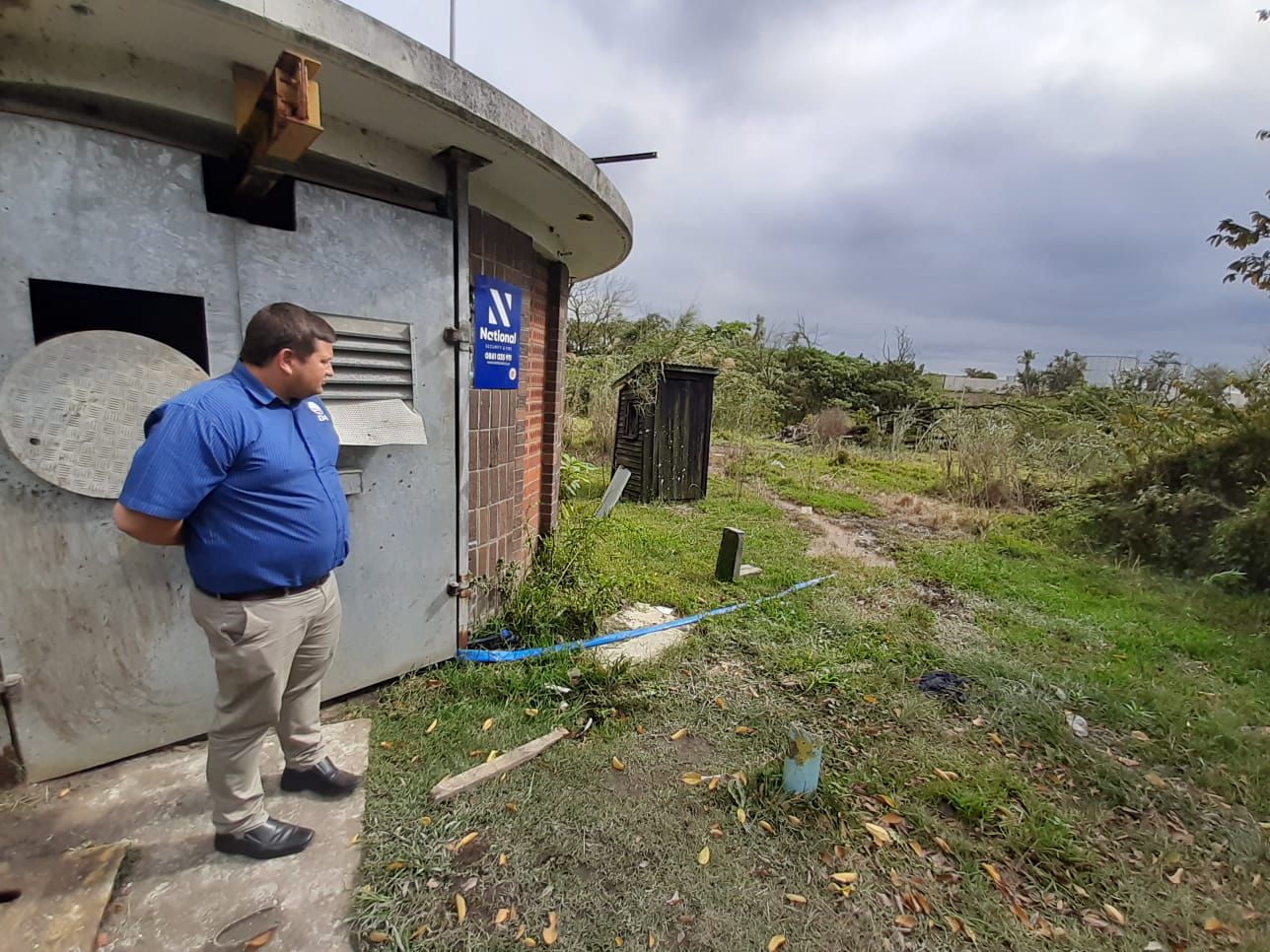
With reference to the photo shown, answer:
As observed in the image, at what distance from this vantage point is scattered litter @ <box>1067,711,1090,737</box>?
325 centimetres

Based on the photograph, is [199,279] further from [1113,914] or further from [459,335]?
[1113,914]

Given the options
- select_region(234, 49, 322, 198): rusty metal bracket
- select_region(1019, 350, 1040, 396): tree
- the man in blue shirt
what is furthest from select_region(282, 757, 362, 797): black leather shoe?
select_region(1019, 350, 1040, 396): tree

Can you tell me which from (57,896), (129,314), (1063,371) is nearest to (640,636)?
(57,896)

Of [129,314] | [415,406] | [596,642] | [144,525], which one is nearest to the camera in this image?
[144,525]

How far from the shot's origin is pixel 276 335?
74.0 inches

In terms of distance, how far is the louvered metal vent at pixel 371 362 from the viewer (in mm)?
2742

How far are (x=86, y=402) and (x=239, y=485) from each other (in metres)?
0.91

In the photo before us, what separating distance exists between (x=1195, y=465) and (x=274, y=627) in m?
9.32

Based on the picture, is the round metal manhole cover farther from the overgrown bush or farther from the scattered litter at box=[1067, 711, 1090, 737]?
the scattered litter at box=[1067, 711, 1090, 737]

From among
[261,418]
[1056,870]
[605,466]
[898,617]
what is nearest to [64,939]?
[261,418]

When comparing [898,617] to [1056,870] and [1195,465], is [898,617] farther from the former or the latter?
[1195,465]

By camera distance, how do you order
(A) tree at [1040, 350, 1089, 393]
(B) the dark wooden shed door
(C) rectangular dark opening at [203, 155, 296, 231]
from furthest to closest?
(A) tree at [1040, 350, 1089, 393] → (B) the dark wooden shed door → (C) rectangular dark opening at [203, 155, 296, 231]

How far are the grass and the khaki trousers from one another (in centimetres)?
52

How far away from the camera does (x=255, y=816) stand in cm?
210
